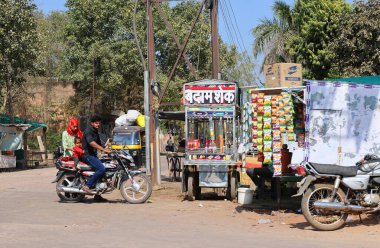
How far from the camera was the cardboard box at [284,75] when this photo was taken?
10.6 metres

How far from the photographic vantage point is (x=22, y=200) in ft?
43.9

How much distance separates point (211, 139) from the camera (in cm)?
1400

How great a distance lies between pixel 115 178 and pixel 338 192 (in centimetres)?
522

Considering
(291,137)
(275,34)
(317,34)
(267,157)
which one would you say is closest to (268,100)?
(291,137)

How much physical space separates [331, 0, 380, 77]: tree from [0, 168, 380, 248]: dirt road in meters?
11.1

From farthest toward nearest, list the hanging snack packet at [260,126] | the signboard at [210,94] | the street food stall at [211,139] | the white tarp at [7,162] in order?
1. the white tarp at [7,162]
2. the signboard at [210,94]
3. the street food stall at [211,139]
4. the hanging snack packet at [260,126]

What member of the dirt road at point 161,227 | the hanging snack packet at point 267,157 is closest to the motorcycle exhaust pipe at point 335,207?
the dirt road at point 161,227

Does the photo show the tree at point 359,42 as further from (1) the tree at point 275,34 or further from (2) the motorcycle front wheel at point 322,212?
(2) the motorcycle front wheel at point 322,212

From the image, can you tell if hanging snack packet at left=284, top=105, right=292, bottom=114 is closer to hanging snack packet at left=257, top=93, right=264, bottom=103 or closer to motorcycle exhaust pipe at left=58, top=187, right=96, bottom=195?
hanging snack packet at left=257, top=93, right=264, bottom=103

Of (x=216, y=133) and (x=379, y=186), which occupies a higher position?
(x=216, y=133)

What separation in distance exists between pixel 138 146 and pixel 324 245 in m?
23.3

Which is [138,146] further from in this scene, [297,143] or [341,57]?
[297,143]

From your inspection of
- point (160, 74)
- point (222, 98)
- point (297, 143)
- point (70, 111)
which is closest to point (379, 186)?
point (297, 143)

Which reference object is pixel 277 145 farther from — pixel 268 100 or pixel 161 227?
pixel 161 227
